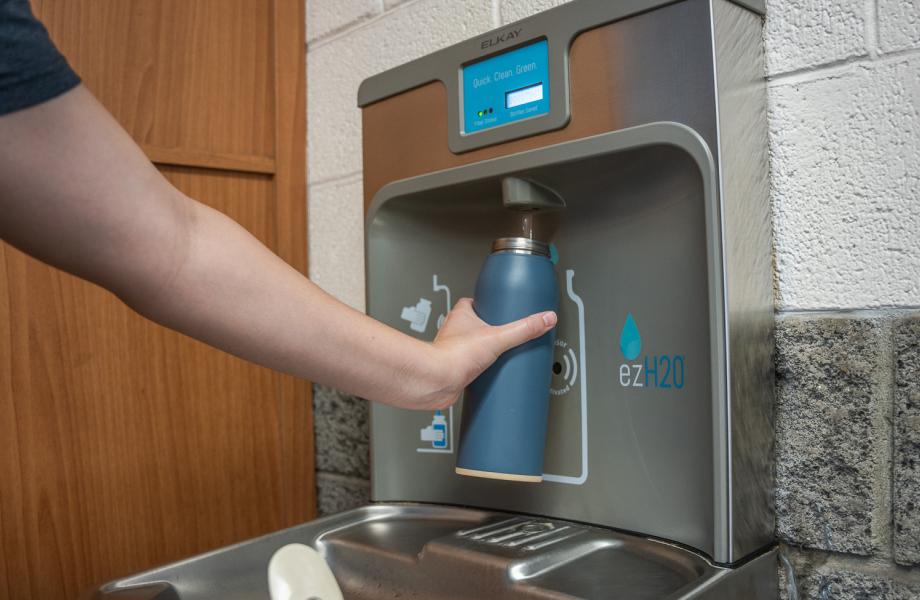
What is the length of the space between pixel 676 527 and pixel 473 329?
207 mm

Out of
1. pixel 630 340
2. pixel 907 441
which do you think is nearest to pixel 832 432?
pixel 907 441

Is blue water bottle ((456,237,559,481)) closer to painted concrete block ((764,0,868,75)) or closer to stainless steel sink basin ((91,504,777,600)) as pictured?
stainless steel sink basin ((91,504,777,600))

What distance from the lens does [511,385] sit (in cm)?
58

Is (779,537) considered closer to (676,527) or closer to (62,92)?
(676,527)

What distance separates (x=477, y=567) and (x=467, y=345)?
167 millimetres

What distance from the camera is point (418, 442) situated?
77 centimetres

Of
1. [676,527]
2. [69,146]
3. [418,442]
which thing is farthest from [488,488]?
[69,146]

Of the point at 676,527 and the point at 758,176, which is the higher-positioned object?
the point at 758,176

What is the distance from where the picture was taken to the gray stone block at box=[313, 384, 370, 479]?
3.12 feet

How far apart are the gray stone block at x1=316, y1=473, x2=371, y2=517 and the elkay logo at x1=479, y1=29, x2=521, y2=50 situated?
0.53 m

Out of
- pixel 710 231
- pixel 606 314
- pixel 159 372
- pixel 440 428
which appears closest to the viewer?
pixel 710 231

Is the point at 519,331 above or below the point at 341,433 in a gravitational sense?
above

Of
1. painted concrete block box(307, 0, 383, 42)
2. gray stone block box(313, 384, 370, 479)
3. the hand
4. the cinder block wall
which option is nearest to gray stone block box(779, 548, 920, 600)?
the cinder block wall

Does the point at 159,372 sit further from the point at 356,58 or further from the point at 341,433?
the point at 356,58
